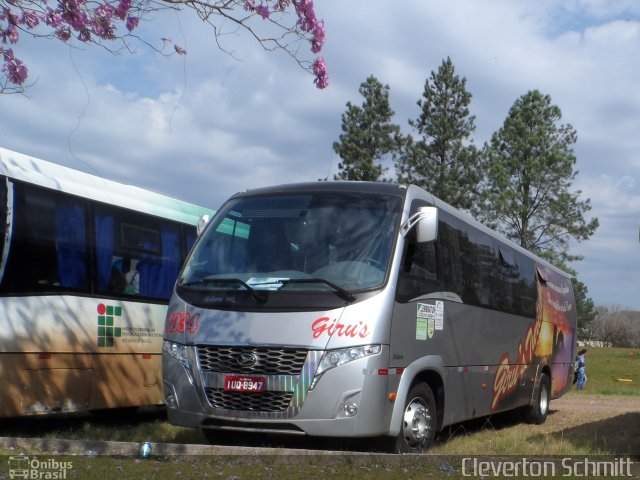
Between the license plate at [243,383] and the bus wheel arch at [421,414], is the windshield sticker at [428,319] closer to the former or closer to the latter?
the bus wheel arch at [421,414]

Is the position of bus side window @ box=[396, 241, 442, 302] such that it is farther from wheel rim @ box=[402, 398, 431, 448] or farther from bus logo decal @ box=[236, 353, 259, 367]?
bus logo decal @ box=[236, 353, 259, 367]

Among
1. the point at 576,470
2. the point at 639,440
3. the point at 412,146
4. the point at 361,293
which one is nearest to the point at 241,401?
the point at 361,293

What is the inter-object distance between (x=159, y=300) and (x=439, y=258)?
4.51 meters

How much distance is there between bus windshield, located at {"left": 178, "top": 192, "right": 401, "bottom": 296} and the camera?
823 centimetres

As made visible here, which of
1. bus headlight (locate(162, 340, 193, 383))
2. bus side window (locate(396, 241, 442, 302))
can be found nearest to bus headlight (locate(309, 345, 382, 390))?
bus side window (locate(396, 241, 442, 302))

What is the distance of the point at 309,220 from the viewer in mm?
8773

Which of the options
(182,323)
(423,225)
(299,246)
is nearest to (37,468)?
(182,323)

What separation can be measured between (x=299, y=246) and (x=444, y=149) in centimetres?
4185

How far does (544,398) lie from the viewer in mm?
15406

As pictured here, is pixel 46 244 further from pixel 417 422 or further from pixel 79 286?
pixel 417 422

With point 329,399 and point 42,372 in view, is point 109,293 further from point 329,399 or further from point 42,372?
point 329,399

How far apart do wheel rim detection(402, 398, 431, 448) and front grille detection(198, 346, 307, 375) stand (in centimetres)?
140

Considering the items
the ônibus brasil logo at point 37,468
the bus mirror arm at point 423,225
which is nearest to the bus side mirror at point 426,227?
the bus mirror arm at point 423,225

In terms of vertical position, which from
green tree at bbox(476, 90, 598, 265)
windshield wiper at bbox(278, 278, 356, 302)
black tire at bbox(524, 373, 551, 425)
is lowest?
black tire at bbox(524, 373, 551, 425)
